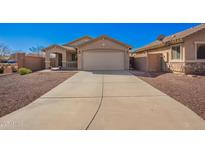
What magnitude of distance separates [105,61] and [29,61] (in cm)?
986

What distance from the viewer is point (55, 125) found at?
4.50m

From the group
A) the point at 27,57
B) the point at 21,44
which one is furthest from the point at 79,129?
the point at 21,44

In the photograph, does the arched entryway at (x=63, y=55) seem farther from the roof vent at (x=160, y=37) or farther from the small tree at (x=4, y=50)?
the small tree at (x=4, y=50)

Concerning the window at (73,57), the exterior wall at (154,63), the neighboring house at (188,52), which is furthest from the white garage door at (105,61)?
the window at (73,57)

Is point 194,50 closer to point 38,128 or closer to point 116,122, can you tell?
point 116,122

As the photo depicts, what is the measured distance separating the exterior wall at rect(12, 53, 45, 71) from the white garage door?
7.45m

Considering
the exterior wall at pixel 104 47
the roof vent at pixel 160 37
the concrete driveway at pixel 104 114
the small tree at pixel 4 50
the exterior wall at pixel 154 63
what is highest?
the small tree at pixel 4 50

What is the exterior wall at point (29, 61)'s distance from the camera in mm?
20781

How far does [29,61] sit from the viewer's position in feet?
72.6

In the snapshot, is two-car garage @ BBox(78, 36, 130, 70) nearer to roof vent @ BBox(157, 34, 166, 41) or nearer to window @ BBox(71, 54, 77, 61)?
roof vent @ BBox(157, 34, 166, 41)

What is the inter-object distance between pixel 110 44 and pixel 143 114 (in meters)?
15.9

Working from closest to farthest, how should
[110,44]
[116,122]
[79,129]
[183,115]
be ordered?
[79,129]
[116,122]
[183,115]
[110,44]

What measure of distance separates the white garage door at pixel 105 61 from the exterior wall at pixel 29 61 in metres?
7.45

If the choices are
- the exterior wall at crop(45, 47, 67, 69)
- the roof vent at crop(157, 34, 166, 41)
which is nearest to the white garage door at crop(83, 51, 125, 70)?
the exterior wall at crop(45, 47, 67, 69)
